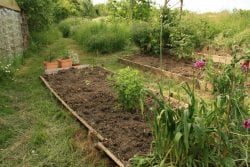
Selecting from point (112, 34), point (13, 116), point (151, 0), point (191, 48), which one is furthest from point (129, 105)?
point (151, 0)

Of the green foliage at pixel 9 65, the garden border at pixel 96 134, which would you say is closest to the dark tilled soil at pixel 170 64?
the garden border at pixel 96 134

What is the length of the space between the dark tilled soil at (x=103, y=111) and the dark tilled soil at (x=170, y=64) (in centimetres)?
161

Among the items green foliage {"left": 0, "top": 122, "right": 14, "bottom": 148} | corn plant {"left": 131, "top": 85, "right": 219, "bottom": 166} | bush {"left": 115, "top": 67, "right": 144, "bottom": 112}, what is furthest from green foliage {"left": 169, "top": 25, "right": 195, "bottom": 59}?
corn plant {"left": 131, "top": 85, "right": 219, "bottom": 166}

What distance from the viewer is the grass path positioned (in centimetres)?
398

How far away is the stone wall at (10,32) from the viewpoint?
877 centimetres

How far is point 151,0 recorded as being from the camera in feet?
55.6

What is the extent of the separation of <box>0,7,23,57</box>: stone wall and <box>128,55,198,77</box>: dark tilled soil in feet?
11.3

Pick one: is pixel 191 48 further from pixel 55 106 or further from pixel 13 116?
pixel 13 116

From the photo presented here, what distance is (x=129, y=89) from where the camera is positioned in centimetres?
494

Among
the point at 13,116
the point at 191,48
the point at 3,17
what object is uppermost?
the point at 3,17

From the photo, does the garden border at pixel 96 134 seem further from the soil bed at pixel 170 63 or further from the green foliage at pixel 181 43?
the green foliage at pixel 181 43

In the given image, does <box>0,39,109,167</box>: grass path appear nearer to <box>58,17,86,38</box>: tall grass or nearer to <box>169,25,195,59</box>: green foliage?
<box>169,25,195,59</box>: green foliage

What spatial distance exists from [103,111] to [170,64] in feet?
13.4

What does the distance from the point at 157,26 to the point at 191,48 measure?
1.83 meters
